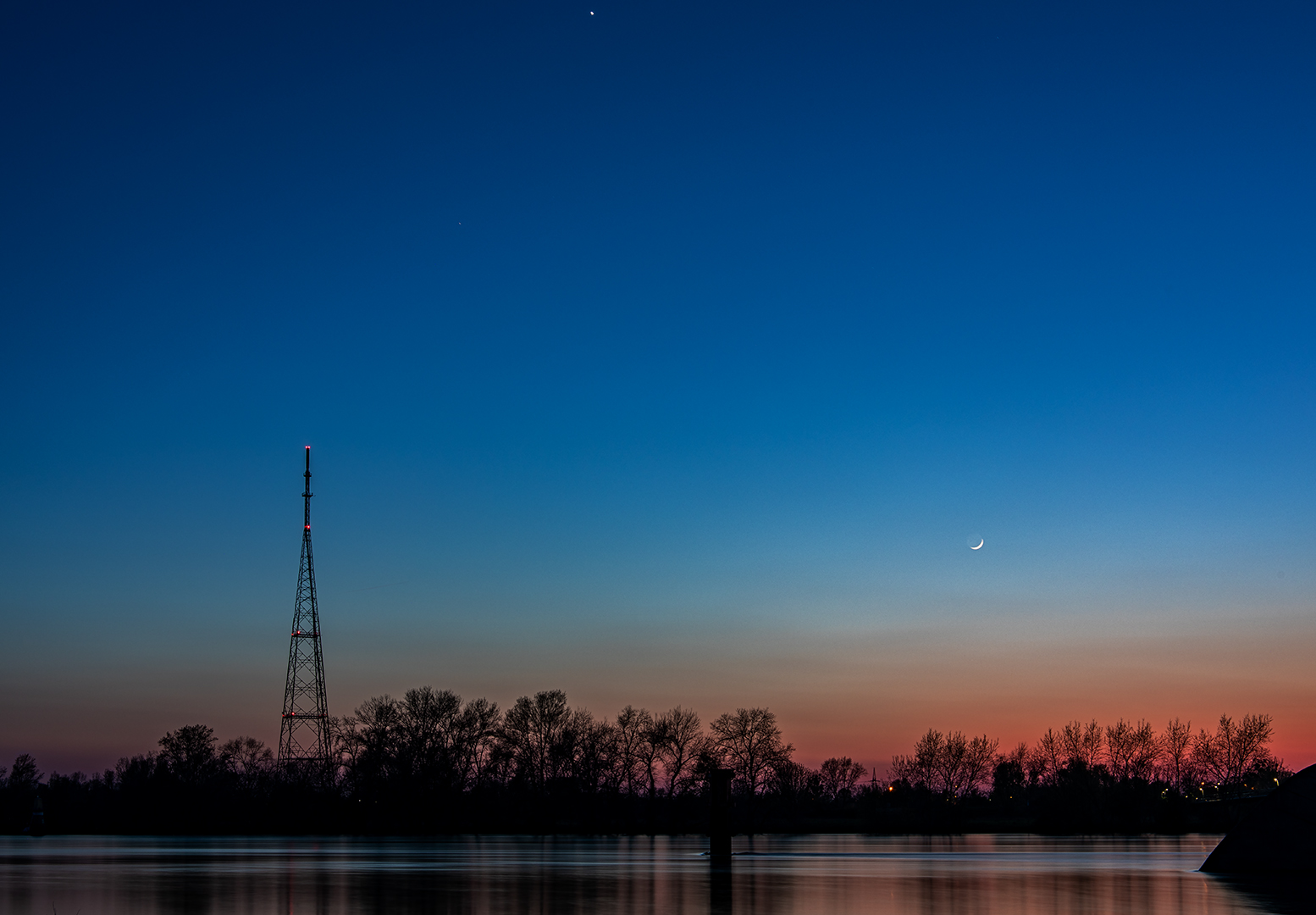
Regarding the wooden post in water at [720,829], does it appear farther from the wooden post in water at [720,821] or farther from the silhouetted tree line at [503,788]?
the silhouetted tree line at [503,788]

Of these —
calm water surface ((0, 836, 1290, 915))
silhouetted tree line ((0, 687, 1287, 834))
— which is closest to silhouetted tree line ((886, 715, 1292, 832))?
silhouetted tree line ((0, 687, 1287, 834))

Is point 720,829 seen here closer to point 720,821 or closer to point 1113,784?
point 720,821

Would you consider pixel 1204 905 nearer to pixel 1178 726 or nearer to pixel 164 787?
pixel 164 787

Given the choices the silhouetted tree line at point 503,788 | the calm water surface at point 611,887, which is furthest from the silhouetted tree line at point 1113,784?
the calm water surface at point 611,887

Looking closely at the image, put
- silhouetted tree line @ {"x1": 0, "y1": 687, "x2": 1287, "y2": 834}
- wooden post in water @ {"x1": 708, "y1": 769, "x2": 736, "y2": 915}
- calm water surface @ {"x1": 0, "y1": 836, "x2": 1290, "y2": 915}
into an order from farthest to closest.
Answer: silhouetted tree line @ {"x1": 0, "y1": 687, "x2": 1287, "y2": 834}, wooden post in water @ {"x1": 708, "y1": 769, "x2": 736, "y2": 915}, calm water surface @ {"x1": 0, "y1": 836, "x2": 1290, "y2": 915}

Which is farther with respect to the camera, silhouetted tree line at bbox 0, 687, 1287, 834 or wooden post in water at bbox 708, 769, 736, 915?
silhouetted tree line at bbox 0, 687, 1287, 834

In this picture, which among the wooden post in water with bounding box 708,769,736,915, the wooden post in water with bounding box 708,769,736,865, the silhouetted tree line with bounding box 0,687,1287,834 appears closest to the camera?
the wooden post in water with bounding box 708,769,736,915

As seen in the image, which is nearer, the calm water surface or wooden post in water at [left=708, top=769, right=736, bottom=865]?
the calm water surface

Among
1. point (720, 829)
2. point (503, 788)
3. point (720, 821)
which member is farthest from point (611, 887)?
point (503, 788)

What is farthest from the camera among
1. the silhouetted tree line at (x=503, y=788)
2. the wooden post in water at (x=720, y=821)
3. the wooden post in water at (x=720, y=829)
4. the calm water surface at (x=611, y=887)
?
the silhouetted tree line at (x=503, y=788)

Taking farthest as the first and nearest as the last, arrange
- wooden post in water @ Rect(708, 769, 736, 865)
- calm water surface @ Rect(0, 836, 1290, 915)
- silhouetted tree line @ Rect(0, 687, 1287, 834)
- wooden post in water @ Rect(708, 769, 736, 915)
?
silhouetted tree line @ Rect(0, 687, 1287, 834), wooden post in water @ Rect(708, 769, 736, 865), wooden post in water @ Rect(708, 769, 736, 915), calm water surface @ Rect(0, 836, 1290, 915)

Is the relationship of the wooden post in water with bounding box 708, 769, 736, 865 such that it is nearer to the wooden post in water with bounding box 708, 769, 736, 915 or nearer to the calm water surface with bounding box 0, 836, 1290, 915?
the wooden post in water with bounding box 708, 769, 736, 915

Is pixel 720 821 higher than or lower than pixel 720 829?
higher

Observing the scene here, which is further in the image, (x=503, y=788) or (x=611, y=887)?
(x=503, y=788)
